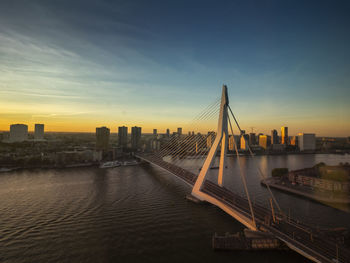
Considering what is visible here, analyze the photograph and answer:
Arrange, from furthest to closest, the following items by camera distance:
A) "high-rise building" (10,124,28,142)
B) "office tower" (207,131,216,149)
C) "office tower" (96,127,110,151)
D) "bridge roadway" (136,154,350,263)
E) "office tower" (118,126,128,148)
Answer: "office tower" (118,126,128,148) → "high-rise building" (10,124,28,142) → "office tower" (96,127,110,151) → "office tower" (207,131,216,149) → "bridge roadway" (136,154,350,263)

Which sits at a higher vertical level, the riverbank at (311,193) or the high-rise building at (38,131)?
the high-rise building at (38,131)

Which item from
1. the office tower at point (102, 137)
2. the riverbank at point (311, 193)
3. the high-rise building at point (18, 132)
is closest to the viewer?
the riverbank at point (311, 193)

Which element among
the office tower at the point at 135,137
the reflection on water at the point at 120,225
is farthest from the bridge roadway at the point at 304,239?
the office tower at the point at 135,137

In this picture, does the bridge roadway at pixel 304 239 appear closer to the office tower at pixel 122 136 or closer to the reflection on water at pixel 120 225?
the reflection on water at pixel 120 225

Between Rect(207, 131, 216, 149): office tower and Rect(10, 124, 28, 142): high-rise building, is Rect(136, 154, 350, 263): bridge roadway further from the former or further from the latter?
Rect(10, 124, 28, 142): high-rise building

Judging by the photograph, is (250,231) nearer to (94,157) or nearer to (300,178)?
(300,178)

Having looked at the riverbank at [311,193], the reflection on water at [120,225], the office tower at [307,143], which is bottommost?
the reflection on water at [120,225]

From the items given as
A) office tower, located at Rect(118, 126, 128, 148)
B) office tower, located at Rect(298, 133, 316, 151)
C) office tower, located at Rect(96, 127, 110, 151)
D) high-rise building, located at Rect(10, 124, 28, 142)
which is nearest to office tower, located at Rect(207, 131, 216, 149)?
office tower, located at Rect(96, 127, 110, 151)
